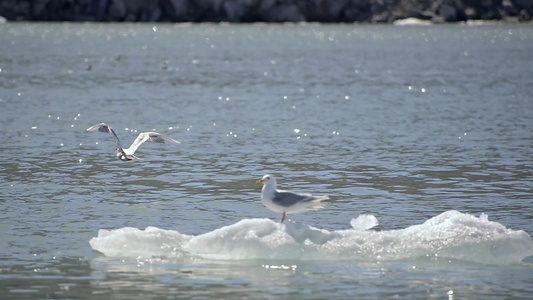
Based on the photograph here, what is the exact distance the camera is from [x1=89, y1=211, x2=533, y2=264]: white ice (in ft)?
48.9

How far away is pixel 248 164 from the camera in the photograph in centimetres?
2491

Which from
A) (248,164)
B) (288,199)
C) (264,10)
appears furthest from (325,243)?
(264,10)

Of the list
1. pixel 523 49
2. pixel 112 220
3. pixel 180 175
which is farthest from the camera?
pixel 523 49

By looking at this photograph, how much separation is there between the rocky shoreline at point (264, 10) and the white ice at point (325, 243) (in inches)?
5116

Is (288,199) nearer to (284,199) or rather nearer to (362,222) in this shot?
(284,199)

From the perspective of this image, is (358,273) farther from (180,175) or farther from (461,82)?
(461,82)

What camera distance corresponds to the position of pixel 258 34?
12556 cm

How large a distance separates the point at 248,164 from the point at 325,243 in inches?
396

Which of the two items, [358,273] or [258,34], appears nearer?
[358,273]

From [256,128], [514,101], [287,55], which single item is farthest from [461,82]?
[287,55]

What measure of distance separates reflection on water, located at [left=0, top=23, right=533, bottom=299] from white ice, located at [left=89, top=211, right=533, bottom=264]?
0.25 m

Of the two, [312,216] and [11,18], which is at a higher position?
[11,18]

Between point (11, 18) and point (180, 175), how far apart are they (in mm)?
133715

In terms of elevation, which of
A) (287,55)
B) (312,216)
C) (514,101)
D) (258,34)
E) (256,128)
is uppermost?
(258,34)
